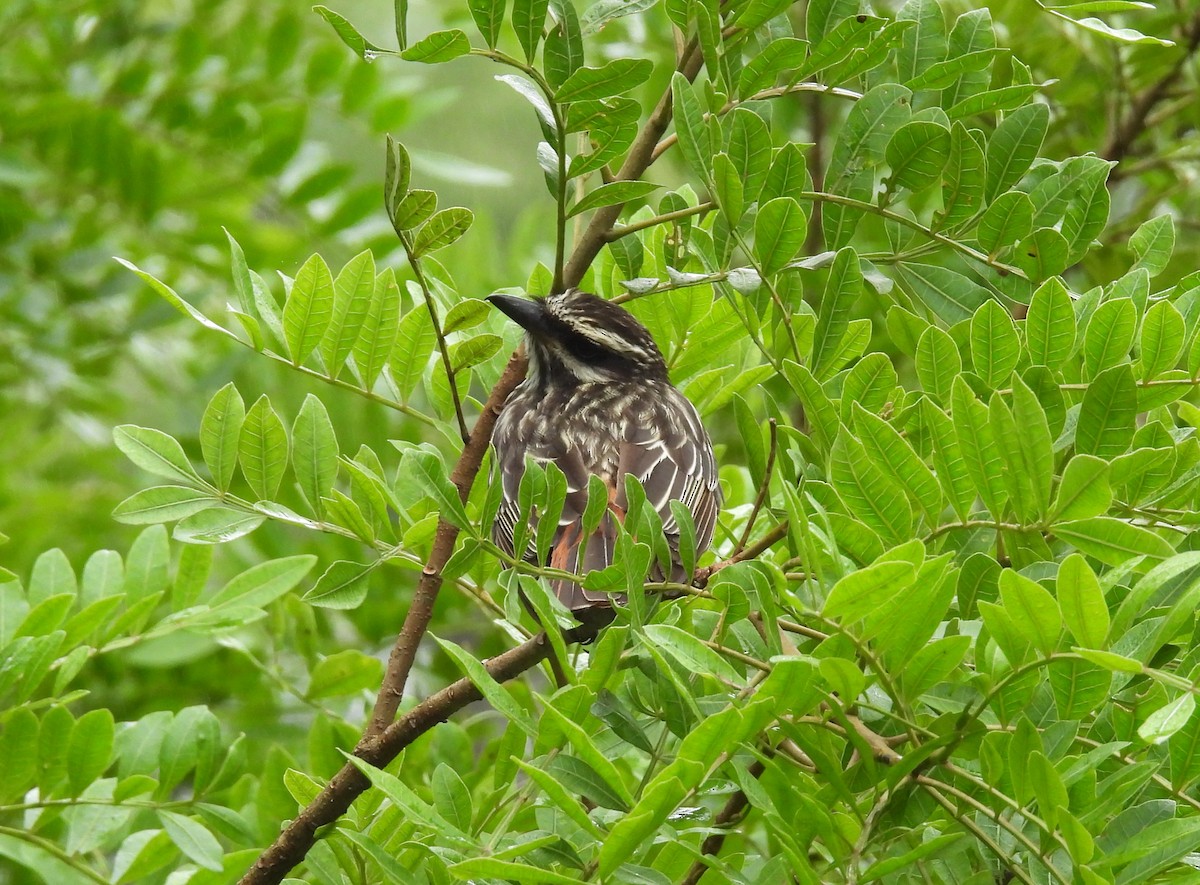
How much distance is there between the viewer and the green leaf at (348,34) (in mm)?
2312

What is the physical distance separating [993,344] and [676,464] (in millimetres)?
1655

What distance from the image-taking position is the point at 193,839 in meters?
2.95

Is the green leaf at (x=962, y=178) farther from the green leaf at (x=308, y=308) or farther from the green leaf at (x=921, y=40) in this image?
the green leaf at (x=308, y=308)

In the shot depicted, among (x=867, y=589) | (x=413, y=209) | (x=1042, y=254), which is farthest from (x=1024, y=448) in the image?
(x=413, y=209)

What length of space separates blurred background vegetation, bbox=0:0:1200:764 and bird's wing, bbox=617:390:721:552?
3.76 ft

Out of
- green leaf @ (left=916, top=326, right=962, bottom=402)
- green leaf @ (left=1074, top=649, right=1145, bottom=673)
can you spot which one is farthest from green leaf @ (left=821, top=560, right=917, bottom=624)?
green leaf @ (left=916, top=326, right=962, bottom=402)

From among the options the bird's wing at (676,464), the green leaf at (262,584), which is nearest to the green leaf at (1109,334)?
the bird's wing at (676,464)

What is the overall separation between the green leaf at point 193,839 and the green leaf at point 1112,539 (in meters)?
1.86

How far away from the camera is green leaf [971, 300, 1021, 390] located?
2.32m

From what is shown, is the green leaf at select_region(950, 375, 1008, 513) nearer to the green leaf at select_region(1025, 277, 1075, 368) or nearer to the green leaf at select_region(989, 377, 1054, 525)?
the green leaf at select_region(989, 377, 1054, 525)

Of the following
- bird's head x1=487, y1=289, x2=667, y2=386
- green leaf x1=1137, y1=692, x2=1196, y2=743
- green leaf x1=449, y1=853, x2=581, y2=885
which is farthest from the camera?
bird's head x1=487, y1=289, x2=667, y2=386

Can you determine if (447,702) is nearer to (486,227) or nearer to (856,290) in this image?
(856,290)

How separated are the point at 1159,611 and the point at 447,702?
1.22 m

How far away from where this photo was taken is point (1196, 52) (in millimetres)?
5180
